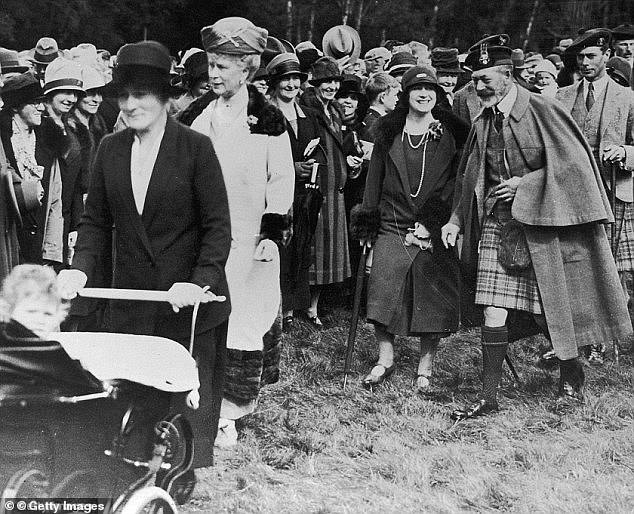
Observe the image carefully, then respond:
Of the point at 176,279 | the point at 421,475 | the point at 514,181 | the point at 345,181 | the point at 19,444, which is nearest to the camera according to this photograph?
the point at 19,444

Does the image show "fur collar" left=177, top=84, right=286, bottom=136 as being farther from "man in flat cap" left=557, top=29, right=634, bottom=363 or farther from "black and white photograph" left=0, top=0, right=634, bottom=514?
"man in flat cap" left=557, top=29, right=634, bottom=363

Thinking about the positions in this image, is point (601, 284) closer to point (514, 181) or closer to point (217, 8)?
point (514, 181)

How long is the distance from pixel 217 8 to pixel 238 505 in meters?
2.11

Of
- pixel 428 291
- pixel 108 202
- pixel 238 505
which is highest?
pixel 108 202

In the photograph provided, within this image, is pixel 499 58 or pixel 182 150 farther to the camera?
pixel 499 58

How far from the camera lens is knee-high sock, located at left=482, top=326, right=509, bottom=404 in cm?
525

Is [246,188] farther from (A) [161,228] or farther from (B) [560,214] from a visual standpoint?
(B) [560,214]

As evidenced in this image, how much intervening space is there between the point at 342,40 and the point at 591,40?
56.0 inches

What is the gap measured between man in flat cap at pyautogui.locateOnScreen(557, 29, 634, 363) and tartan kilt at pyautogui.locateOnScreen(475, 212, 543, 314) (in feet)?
3.11

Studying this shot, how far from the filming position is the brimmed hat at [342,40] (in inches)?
208

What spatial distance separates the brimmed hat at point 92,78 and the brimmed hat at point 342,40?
1.34 m

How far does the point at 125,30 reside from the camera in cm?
423

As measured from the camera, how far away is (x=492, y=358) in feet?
17.3

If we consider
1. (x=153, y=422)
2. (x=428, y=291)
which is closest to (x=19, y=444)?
(x=153, y=422)
